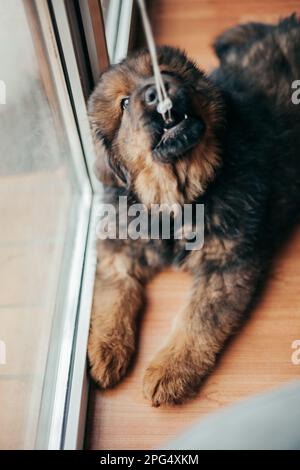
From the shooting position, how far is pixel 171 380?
1354 millimetres

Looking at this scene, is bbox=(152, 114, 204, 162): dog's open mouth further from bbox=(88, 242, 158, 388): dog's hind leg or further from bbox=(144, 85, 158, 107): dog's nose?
bbox=(88, 242, 158, 388): dog's hind leg

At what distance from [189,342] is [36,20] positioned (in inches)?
35.1

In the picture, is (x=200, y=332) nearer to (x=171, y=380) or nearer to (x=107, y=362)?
(x=171, y=380)

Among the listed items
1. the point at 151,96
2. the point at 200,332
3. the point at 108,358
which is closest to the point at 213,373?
the point at 200,332

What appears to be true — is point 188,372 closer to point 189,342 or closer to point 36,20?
point 189,342

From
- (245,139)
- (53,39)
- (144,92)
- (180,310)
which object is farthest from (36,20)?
(180,310)

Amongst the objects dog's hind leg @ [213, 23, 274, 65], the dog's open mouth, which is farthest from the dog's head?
dog's hind leg @ [213, 23, 274, 65]

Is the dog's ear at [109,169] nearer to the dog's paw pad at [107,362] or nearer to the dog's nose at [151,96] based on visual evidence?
the dog's nose at [151,96]

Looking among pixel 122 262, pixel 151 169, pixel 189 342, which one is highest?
pixel 151 169

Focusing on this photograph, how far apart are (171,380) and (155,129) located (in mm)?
621

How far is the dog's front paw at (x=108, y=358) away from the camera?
1.40 meters

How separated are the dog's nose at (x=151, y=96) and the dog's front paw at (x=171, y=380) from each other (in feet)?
2.09

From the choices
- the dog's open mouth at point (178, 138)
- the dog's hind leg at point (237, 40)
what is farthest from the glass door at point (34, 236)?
the dog's hind leg at point (237, 40)

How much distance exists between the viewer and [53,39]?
1356mm
